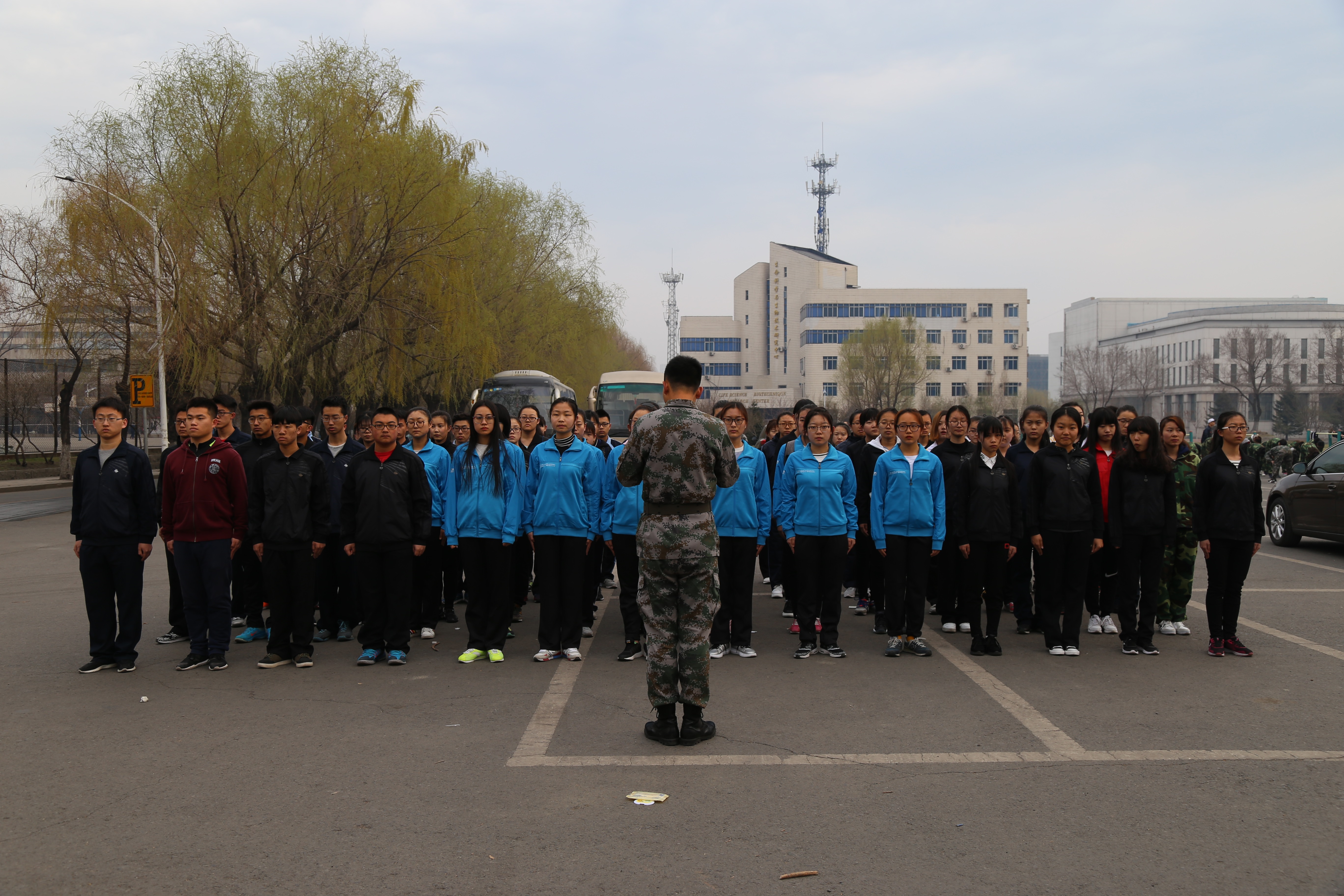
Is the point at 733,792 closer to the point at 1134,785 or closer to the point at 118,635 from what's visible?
the point at 1134,785

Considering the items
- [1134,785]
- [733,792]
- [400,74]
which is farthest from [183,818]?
[400,74]

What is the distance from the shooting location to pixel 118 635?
7188 mm

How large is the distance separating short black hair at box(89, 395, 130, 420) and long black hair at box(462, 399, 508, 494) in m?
2.42

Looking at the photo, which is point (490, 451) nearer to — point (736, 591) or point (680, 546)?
point (736, 591)

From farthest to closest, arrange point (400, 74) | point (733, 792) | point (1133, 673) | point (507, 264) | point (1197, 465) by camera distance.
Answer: point (507, 264), point (400, 74), point (1197, 465), point (1133, 673), point (733, 792)

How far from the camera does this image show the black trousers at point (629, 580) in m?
7.28

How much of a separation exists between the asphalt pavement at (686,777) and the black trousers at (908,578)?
293mm

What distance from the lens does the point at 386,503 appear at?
Answer: 23.1ft

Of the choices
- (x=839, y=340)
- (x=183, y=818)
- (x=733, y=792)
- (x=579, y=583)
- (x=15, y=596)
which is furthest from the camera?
(x=839, y=340)

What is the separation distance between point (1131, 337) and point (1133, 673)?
5337 inches

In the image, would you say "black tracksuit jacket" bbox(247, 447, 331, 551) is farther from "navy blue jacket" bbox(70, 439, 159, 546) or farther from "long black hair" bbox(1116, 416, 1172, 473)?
"long black hair" bbox(1116, 416, 1172, 473)

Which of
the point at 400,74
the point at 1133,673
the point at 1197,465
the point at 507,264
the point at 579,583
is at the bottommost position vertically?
the point at 1133,673

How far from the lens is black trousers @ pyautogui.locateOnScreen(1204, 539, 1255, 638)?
717cm

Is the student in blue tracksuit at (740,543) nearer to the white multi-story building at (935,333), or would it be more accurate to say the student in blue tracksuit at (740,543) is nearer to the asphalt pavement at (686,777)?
the asphalt pavement at (686,777)
